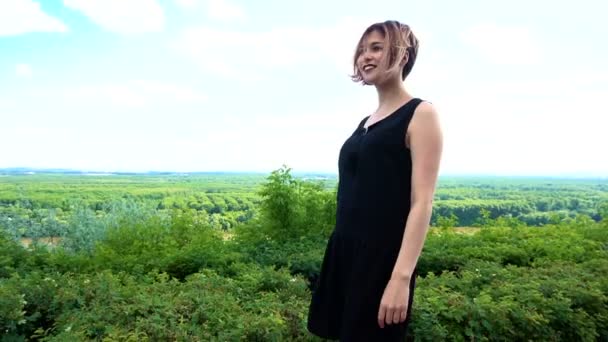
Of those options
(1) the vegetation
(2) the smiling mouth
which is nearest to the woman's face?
(2) the smiling mouth

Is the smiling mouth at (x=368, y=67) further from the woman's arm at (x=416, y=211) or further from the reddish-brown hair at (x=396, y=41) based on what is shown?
the woman's arm at (x=416, y=211)

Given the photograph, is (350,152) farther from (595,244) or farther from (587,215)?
(587,215)

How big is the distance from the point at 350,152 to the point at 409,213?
32 cm

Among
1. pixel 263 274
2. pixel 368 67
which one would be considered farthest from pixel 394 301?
pixel 263 274

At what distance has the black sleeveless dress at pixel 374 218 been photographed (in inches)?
54.7

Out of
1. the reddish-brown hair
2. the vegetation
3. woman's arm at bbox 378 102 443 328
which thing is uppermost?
the reddish-brown hair

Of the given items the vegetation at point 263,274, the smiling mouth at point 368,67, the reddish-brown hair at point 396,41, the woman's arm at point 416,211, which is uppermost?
the reddish-brown hair at point 396,41

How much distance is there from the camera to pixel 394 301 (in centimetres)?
132

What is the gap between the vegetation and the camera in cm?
267

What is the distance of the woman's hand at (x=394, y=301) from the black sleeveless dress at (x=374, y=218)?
60 mm

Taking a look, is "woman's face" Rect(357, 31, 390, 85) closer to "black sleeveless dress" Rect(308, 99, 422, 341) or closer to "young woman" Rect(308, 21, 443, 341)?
"young woman" Rect(308, 21, 443, 341)

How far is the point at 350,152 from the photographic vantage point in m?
1.54

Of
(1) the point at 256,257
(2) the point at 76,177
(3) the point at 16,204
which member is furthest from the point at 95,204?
(2) the point at 76,177

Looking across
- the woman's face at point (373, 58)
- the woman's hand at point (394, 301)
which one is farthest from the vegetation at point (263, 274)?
the woman's face at point (373, 58)
